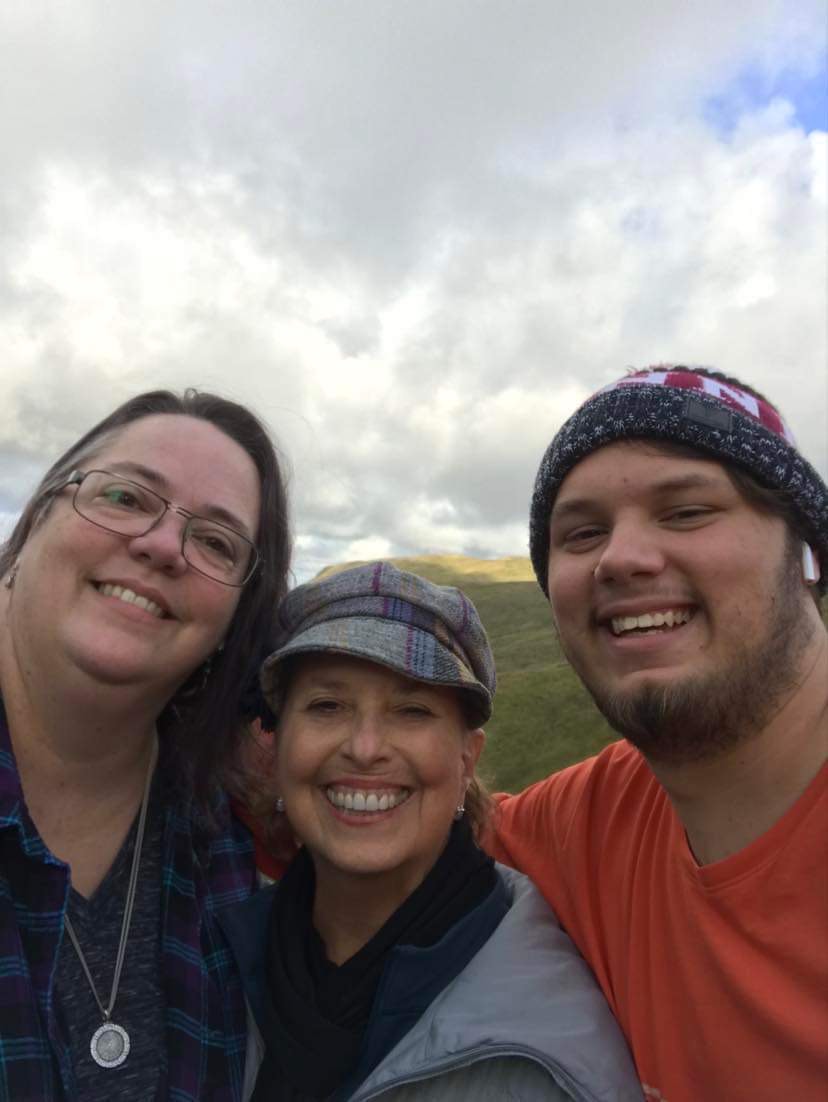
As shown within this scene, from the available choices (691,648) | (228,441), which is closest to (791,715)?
(691,648)

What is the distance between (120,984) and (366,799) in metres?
1.63

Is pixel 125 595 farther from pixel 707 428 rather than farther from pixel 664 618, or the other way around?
pixel 707 428

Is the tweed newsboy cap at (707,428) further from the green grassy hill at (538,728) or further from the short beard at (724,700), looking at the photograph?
the green grassy hill at (538,728)

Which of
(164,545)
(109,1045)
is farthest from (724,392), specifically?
(109,1045)

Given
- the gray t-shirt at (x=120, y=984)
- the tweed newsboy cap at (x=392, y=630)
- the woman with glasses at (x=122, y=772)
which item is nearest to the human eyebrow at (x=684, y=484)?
the tweed newsboy cap at (x=392, y=630)

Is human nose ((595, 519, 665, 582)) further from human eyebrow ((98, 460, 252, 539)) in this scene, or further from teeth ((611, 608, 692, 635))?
human eyebrow ((98, 460, 252, 539))

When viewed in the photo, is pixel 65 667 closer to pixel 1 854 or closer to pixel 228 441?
pixel 1 854

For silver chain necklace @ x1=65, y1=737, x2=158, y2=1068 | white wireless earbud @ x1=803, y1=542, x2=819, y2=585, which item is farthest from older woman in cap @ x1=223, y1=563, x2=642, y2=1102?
white wireless earbud @ x1=803, y1=542, x2=819, y2=585

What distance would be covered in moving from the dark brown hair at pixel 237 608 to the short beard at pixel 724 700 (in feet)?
8.70

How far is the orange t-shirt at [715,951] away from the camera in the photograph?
2.98 m

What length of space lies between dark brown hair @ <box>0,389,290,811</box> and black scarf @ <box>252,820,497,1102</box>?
37.1 inches

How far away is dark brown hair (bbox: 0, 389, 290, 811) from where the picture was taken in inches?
180

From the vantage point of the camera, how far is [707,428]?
3.80 m

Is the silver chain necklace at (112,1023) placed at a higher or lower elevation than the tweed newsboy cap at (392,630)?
lower
